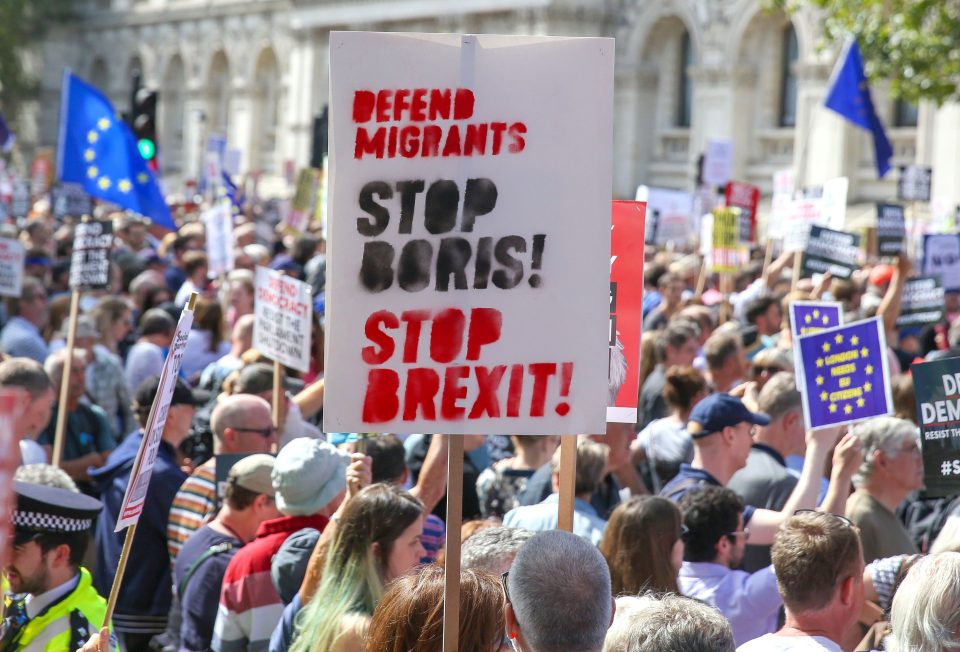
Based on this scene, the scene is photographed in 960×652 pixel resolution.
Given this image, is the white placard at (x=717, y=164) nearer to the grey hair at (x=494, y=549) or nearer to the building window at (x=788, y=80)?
the building window at (x=788, y=80)

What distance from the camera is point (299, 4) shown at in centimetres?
3838

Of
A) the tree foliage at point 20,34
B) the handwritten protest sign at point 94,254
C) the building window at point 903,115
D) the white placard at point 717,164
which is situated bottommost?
the handwritten protest sign at point 94,254

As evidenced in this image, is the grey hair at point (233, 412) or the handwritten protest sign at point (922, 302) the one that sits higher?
the handwritten protest sign at point (922, 302)

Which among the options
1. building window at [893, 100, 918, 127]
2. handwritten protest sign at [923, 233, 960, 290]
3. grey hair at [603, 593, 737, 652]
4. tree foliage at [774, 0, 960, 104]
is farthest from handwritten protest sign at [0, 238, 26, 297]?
building window at [893, 100, 918, 127]

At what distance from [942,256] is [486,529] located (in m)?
8.58

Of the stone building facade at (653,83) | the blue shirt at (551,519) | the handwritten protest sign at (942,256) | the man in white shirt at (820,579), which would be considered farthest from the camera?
the stone building facade at (653,83)

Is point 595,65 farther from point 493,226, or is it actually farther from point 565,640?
point 565,640

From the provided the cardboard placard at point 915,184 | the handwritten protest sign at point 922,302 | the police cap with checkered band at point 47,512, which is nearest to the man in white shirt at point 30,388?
the police cap with checkered band at point 47,512

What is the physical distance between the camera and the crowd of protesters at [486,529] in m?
3.18

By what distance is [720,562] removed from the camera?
4.60 m

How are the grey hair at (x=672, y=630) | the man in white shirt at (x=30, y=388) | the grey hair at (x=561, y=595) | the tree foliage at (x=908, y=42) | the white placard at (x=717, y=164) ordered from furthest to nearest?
the white placard at (x=717, y=164)
the tree foliage at (x=908, y=42)
the man in white shirt at (x=30, y=388)
the grey hair at (x=561, y=595)
the grey hair at (x=672, y=630)

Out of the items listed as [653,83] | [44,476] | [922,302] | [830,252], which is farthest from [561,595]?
[653,83]

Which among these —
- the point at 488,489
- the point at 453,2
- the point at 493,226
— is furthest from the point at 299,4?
the point at 493,226

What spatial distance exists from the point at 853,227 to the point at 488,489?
63.3 ft
